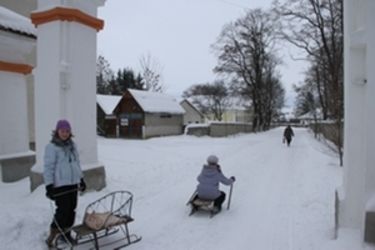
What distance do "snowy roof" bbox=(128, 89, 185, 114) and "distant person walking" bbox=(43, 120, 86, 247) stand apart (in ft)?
95.9

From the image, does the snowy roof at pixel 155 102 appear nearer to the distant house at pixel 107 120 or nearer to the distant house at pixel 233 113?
the distant house at pixel 107 120

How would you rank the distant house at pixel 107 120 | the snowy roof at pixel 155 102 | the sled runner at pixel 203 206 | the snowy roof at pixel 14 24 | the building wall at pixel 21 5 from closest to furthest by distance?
the sled runner at pixel 203 206, the snowy roof at pixel 14 24, the building wall at pixel 21 5, the snowy roof at pixel 155 102, the distant house at pixel 107 120

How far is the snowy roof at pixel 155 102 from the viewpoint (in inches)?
1384

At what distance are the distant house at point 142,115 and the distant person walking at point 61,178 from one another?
28.9 metres

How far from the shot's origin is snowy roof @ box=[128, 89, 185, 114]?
3516 cm

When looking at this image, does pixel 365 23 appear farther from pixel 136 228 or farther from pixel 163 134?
pixel 163 134

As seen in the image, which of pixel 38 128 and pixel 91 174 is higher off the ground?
pixel 38 128

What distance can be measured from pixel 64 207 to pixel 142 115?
29695 millimetres

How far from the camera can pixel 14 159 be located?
9.82m

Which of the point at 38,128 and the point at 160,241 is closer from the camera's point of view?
the point at 160,241

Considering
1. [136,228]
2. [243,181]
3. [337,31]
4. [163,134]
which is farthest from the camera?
[163,134]

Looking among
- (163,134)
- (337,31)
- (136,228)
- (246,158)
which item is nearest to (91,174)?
(136,228)

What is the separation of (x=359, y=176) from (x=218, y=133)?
3306 centimetres

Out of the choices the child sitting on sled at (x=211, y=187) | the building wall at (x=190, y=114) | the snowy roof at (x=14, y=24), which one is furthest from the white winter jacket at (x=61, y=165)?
the building wall at (x=190, y=114)
